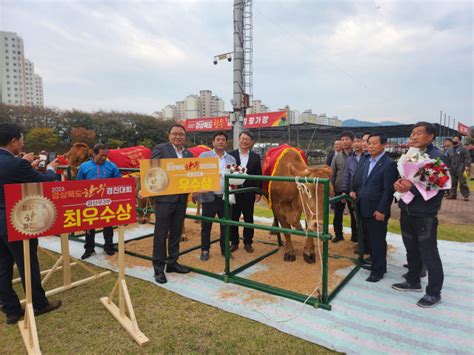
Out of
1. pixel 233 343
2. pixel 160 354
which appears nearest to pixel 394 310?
pixel 233 343

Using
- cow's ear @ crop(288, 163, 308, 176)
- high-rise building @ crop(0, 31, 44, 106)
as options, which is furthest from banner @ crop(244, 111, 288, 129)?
high-rise building @ crop(0, 31, 44, 106)

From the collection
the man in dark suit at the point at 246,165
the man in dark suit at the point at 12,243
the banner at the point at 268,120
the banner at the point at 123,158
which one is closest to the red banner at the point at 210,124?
the banner at the point at 268,120

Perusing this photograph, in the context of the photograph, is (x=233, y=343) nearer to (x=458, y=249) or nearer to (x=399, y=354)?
(x=399, y=354)

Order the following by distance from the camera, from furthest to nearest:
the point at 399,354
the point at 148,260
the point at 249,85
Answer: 1. the point at 249,85
2. the point at 148,260
3. the point at 399,354

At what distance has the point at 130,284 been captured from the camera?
134 inches

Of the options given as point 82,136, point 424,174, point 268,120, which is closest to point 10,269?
point 424,174

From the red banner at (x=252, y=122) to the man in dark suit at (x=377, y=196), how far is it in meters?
12.7

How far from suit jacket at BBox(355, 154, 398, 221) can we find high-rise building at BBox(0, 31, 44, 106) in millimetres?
57630

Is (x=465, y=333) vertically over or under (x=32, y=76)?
under

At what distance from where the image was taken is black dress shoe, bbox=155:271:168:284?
341 centimetres

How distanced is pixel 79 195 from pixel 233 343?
5.53 ft

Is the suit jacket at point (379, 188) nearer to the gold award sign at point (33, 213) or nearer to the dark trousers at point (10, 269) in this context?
the gold award sign at point (33, 213)

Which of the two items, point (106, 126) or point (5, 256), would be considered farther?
point (106, 126)

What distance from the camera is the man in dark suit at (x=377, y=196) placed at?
128 inches
